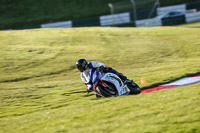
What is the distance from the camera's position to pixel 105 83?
8922 millimetres

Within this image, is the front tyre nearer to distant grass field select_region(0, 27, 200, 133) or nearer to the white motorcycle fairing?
the white motorcycle fairing

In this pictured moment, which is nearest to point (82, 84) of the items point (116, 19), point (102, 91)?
point (102, 91)

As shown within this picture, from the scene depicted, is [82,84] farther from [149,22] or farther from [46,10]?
[46,10]

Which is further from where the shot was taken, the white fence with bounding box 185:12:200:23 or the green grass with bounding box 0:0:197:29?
the green grass with bounding box 0:0:197:29

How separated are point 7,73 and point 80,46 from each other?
7.02 meters

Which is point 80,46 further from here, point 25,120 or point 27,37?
point 25,120

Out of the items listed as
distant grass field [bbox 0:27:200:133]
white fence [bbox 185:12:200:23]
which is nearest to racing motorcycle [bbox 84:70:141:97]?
distant grass field [bbox 0:27:200:133]

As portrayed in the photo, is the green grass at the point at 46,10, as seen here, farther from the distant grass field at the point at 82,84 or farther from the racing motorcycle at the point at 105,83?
the racing motorcycle at the point at 105,83

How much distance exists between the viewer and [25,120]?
8211 millimetres

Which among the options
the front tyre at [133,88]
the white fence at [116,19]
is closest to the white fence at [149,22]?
the white fence at [116,19]

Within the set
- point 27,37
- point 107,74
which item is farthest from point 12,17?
point 107,74

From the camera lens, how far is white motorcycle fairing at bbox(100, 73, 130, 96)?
8.92 metres

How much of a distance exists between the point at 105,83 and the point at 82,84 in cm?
481

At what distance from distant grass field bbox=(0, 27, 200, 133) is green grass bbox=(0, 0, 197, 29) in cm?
1116
